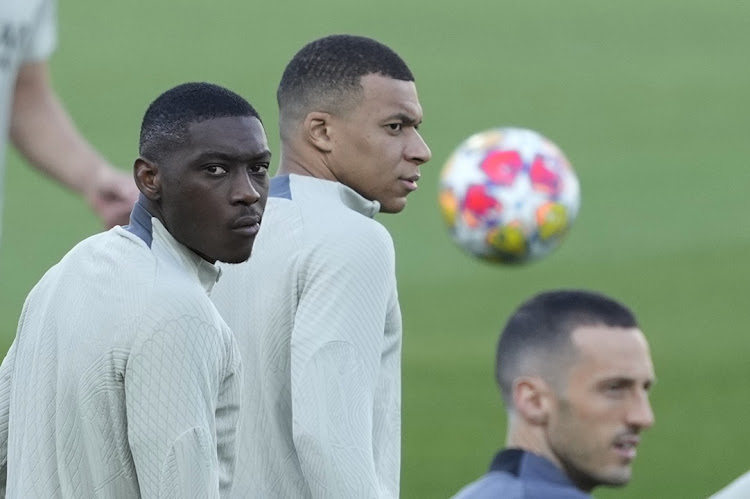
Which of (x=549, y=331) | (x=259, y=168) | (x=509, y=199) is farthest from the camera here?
(x=509, y=199)

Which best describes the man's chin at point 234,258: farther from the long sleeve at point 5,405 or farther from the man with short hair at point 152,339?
the long sleeve at point 5,405

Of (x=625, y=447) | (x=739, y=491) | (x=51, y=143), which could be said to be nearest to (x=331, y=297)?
(x=625, y=447)

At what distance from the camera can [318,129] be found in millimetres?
5449

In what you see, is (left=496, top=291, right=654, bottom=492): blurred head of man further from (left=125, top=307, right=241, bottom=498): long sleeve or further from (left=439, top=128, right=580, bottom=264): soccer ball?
(left=439, top=128, right=580, bottom=264): soccer ball

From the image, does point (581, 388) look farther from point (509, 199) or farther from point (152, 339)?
point (509, 199)

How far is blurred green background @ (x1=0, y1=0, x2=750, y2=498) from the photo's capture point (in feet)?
43.7

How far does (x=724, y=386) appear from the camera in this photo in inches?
551

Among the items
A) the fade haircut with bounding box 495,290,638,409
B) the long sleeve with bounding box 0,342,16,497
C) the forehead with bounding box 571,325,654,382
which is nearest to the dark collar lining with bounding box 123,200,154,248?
the long sleeve with bounding box 0,342,16,497

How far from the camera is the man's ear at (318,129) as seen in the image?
214 inches

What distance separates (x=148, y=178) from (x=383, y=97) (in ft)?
3.84

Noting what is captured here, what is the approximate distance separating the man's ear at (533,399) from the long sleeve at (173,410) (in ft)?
2.28

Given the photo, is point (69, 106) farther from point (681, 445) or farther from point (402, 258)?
point (681, 445)

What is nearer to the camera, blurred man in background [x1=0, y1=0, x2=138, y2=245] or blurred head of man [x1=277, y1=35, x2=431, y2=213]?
blurred head of man [x1=277, y1=35, x2=431, y2=213]

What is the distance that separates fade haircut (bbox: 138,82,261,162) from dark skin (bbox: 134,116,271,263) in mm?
16
